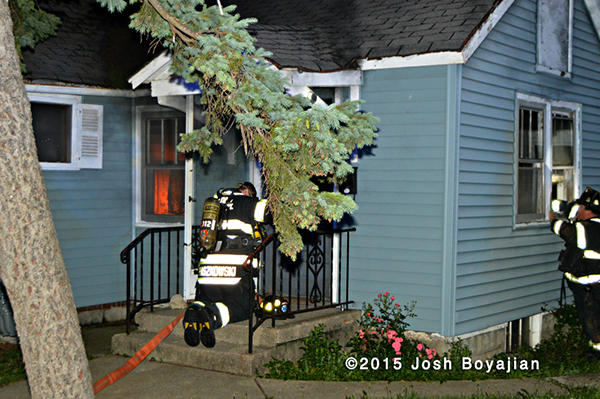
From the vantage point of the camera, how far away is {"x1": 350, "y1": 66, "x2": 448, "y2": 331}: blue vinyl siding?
285 inches

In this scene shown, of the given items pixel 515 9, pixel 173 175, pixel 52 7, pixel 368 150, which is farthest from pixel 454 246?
pixel 52 7

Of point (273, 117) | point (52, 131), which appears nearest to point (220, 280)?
→ point (273, 117)

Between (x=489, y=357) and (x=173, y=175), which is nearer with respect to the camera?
(x=489, y=357)

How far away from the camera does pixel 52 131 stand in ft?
29.3

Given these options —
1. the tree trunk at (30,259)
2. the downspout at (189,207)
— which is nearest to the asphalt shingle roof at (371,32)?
the downspout at (189,207)

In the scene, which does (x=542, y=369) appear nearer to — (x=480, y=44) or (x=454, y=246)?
(x=454, y=246)

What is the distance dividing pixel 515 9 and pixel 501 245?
306 cm

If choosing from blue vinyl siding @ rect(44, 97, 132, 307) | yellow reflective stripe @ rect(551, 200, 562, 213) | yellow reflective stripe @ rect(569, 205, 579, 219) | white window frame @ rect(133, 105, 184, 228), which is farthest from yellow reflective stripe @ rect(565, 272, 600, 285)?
blue vinyl siding @ rect(44, 97, 132, 307)

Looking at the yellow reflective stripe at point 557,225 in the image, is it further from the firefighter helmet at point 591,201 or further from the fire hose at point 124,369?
the fire hose at point 124,369

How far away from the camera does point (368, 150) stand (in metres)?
7.65

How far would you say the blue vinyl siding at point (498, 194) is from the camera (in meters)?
7.43

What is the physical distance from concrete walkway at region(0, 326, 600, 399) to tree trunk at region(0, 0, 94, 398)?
1829 mm

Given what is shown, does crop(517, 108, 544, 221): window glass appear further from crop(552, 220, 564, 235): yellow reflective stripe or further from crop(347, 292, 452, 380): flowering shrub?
crop(347, 292, 452, 380): flowering shrub

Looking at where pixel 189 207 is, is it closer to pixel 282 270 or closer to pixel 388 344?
pixel 282 270
